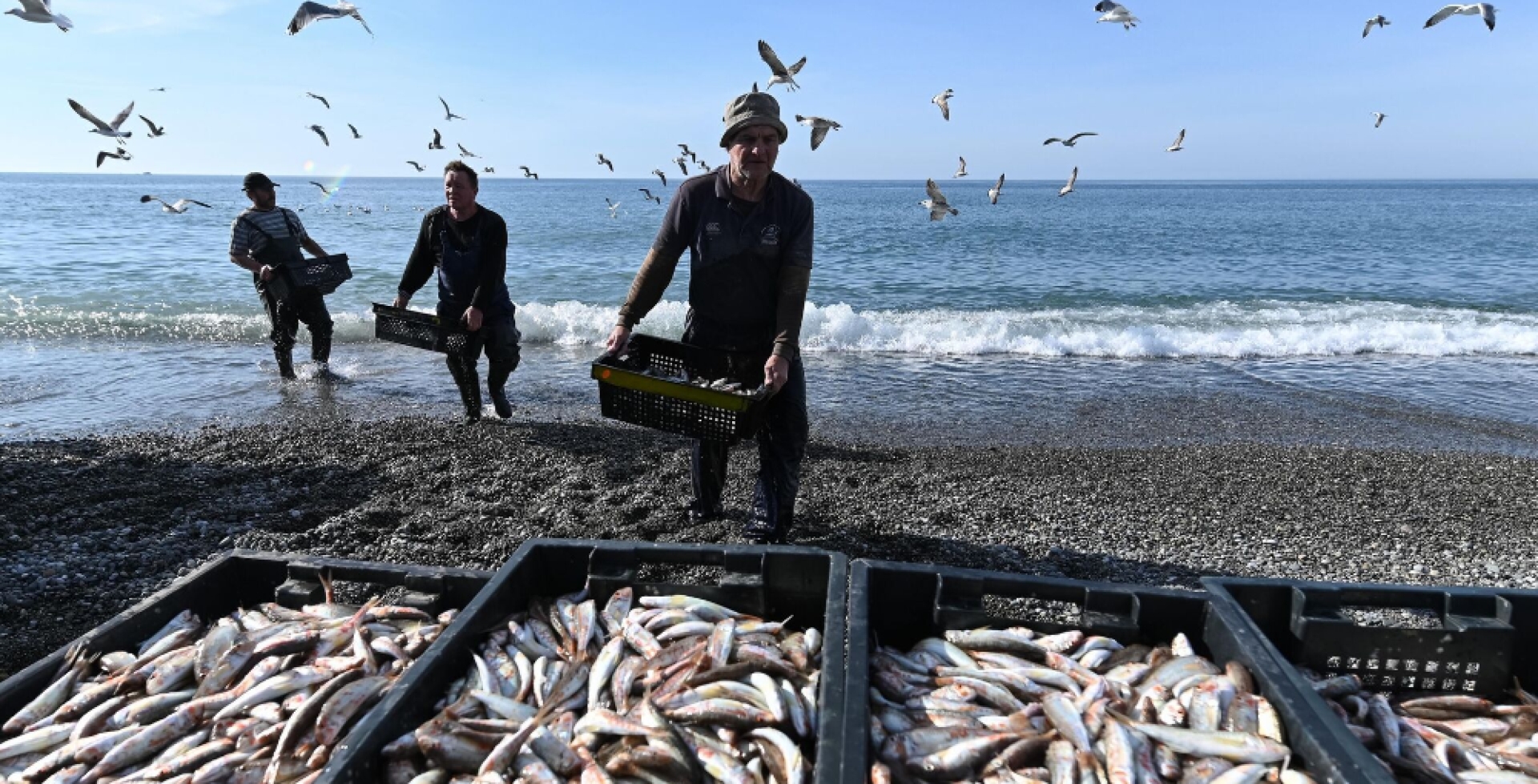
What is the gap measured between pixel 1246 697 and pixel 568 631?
265cm

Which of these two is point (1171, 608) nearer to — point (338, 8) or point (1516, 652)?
point (1516, 652)

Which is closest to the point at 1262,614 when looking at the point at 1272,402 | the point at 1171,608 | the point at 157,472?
the point at 1171,608

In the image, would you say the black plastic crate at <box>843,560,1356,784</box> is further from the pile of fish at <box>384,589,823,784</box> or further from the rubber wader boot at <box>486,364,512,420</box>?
the rubber wader boot at <box>486,364,512,420</box>

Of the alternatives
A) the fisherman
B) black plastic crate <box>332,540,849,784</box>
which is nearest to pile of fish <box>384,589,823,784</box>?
black plastic crate <box>332,540,849,784</box>

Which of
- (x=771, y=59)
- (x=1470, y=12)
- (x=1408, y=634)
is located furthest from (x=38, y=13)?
(x=1470, y=12)

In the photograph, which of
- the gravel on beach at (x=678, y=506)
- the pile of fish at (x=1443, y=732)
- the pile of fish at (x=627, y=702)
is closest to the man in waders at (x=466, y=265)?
the gravel on beach at (x=678, y=506)

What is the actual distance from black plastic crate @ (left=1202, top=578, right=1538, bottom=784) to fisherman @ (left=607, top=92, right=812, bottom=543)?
2564 mm

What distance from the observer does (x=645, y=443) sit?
27.3 ft

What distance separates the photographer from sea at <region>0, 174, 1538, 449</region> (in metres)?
10.3

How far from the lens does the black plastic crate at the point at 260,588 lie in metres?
3.61

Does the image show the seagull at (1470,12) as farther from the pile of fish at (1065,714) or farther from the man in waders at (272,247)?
the man in waders at (272,247)

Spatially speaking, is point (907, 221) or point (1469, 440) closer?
point (1469, 440)

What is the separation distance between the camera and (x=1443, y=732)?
3.16 metres

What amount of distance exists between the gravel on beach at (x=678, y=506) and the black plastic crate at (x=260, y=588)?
46.5 inches
